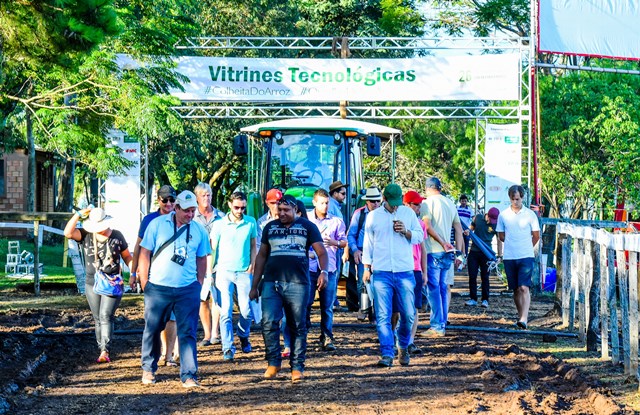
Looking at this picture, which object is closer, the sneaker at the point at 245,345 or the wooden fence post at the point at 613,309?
the wooden fence post at the point at 613,309

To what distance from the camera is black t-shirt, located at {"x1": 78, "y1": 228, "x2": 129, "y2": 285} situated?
39.9 feet

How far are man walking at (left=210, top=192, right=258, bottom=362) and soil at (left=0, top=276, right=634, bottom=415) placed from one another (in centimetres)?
49

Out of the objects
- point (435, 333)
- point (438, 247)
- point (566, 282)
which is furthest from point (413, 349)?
point (566, 282)

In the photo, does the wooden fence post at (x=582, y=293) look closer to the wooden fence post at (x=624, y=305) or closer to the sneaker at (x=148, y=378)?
the wooden fence post at (x=624, y=305)

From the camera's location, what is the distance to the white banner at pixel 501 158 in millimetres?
28516

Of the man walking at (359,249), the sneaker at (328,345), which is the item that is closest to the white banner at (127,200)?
the man walking at (359,249)

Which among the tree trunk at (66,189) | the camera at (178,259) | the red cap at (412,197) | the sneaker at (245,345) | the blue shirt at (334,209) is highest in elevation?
the tree trunk at (66,189)

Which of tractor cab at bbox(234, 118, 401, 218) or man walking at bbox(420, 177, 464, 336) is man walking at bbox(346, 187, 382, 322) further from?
tractor cab at bbox(234, 118, 401, 218)

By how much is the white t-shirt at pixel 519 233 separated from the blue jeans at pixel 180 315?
20.4ft

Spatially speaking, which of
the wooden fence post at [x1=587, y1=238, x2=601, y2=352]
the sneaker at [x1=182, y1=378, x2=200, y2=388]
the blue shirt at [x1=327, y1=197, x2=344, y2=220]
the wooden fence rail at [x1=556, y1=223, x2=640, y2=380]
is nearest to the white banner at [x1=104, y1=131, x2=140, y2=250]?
the blue shirt at [x1=327, y1=197, x2=344, y2=220]

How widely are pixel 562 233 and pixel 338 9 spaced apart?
3167 centimetres

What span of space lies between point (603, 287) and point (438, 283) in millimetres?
2315

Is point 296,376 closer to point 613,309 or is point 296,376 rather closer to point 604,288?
point 613,309

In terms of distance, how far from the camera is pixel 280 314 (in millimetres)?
11109
